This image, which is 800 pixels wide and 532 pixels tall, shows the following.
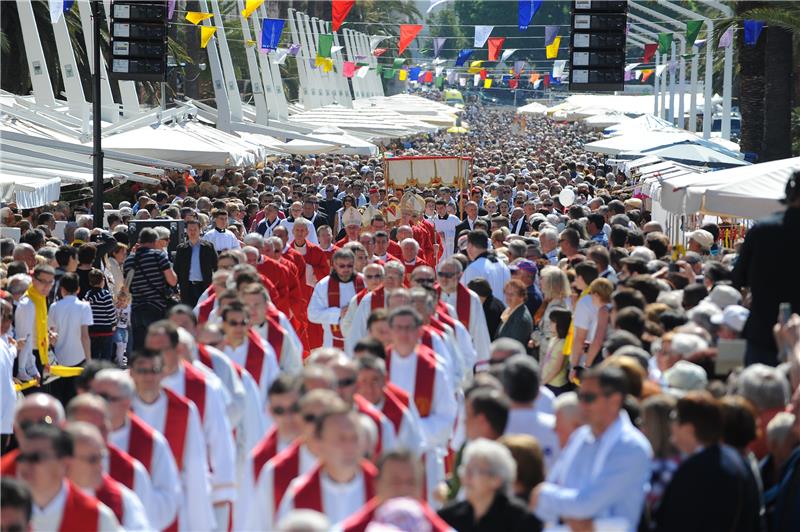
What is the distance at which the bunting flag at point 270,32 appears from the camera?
36969 mm

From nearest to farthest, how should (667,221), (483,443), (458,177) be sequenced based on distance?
1. (483,443)
2. (667,221)
3. (458,177)

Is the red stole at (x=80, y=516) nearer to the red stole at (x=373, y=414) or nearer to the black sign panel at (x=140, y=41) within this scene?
the red stole at (x=373, y=414)

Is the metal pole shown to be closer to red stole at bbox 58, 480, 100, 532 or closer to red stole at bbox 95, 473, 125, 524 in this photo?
red stole at bbox 95, 473, 125, 524

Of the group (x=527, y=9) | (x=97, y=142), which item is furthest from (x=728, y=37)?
(x=97, y=142)

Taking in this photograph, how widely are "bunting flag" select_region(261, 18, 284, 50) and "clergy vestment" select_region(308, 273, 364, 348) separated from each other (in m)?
24.4

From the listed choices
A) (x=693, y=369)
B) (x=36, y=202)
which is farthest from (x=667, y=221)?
(x=693, y=369)

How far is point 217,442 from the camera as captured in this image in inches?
297

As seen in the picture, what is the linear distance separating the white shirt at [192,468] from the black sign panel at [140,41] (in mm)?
13403

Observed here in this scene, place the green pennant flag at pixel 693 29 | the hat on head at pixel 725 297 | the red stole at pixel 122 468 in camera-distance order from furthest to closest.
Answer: the green pennant flag at pixel 693 29
the hat on head at pixel 725 297
the red stole at pixel 122 468

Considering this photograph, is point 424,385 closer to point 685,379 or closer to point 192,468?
point 192,468

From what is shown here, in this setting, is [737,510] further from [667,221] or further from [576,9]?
[576,9]

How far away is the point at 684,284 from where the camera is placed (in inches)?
441

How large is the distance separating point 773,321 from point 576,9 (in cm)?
1334

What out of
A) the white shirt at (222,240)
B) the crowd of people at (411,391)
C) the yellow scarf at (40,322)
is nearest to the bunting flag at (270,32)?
the white shirt at (222,240)
